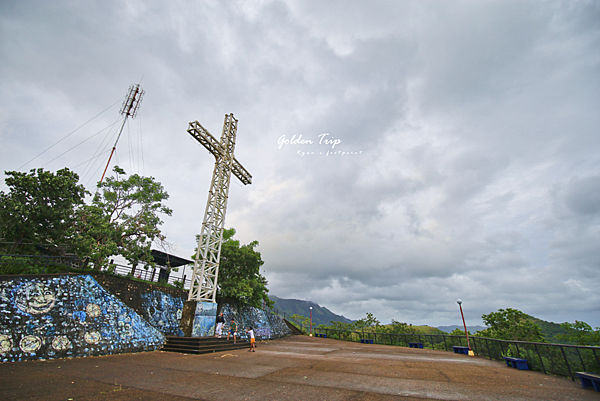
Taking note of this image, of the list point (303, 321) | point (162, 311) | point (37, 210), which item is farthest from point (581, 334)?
point (37, 210)

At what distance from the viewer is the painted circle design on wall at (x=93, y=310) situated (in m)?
12.9

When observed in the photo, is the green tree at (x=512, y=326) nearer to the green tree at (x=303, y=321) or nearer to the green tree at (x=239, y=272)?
the green tree at (x=303, y=321)

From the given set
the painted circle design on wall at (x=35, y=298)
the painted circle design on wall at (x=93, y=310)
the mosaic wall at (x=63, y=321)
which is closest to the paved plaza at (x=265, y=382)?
the mosaic wall at (x=63, y=321)

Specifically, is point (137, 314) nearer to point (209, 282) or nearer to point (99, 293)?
point (99, 293)

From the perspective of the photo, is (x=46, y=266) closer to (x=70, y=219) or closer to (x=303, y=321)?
(x=70, y=219)

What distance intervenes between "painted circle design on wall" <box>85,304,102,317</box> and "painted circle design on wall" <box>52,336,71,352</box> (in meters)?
1.44

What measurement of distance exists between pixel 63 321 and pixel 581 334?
4596 cm

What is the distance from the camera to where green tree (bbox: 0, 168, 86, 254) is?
52.3 ft

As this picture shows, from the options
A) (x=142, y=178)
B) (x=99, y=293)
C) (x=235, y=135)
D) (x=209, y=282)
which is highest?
(x=235, y=135)

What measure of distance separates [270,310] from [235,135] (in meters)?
21.6

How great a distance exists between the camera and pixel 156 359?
39.9 feet

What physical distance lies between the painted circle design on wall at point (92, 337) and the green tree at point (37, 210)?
7.57 meters

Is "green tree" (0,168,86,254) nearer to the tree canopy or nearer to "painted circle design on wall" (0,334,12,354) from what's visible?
the tree canopy

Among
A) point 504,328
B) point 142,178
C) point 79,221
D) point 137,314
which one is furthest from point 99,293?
point 504,328
